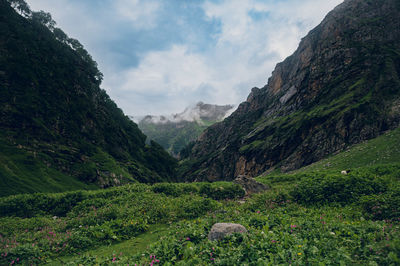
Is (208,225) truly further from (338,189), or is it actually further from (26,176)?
(26,176)

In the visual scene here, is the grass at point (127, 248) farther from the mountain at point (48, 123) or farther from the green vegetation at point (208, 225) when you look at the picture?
the mountain at point (48, 123)

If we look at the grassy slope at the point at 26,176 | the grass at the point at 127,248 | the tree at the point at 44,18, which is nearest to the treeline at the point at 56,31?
the tree at the point at 44,18

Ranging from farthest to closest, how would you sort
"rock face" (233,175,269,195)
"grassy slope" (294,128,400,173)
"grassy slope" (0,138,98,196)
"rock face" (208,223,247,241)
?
"grassy slope" (0,138,98,196), "grassy slope" (294,128,400,173), "rock face" (233,175,269,195), "rock face" (208,223,247,241)

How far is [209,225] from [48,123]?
187ft

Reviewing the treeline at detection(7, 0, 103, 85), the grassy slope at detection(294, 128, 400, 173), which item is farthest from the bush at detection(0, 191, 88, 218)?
the treeline at detection(7, 0, 103, 85)

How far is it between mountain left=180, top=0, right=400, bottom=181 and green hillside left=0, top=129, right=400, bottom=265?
45.1 meters

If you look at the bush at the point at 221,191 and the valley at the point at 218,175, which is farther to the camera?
the bush at the point at 221,191

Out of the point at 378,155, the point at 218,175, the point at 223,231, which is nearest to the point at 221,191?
the point at 223,231

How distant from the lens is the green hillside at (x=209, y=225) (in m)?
6.63

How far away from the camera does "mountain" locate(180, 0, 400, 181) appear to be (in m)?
52.7

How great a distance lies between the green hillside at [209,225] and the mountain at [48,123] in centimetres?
1960

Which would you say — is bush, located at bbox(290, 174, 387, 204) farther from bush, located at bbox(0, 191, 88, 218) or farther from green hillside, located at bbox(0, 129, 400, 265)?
bush, located at bbox(0, 191, 88, 218)

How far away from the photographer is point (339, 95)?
70562 millimetres

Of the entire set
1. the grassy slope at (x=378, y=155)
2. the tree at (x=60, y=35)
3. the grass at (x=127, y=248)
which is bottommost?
the grass at (x=127, y=248)
